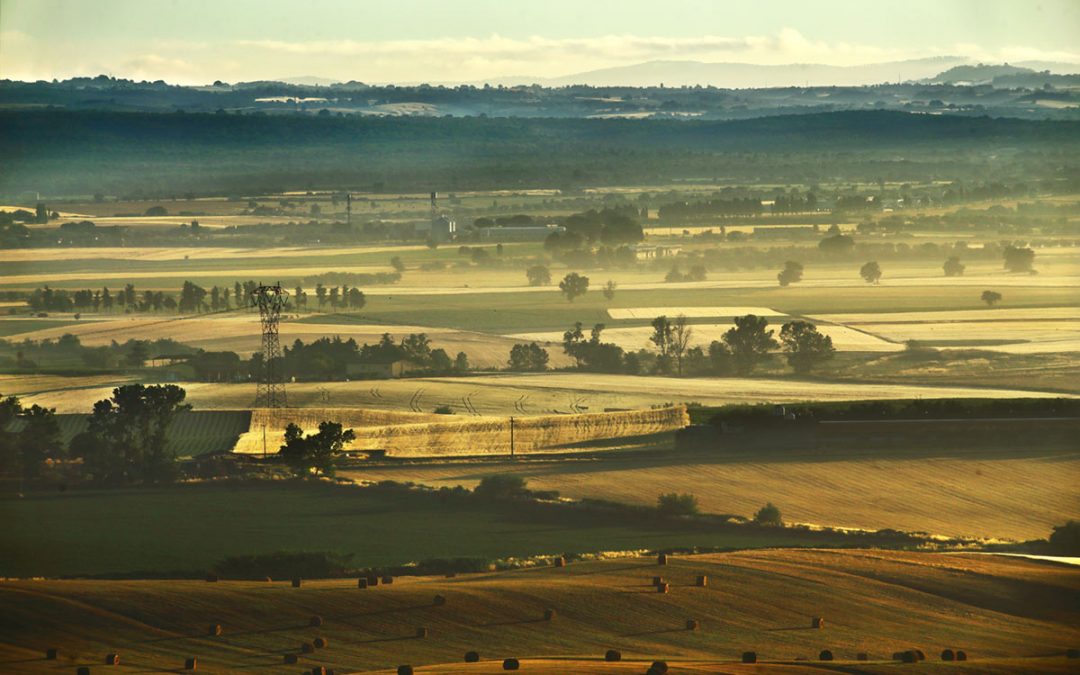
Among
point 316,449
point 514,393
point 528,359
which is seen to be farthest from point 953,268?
point 316,449

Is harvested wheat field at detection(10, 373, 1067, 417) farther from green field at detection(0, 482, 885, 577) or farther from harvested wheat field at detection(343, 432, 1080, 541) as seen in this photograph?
green field at detection(0, 482, 885, 577)

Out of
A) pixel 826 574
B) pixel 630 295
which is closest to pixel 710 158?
pixel 630 295

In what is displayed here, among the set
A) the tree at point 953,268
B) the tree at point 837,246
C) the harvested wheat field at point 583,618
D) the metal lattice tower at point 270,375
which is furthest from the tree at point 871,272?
the harvested wheat field at point 583,618

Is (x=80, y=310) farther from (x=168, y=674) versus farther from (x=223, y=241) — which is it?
(x=168, y=674)

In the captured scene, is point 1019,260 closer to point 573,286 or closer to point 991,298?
point 991,298

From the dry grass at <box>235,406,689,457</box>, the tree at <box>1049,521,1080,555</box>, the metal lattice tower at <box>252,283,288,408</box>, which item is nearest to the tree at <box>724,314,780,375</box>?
the dry grass at <box>235,406,689,457</box>

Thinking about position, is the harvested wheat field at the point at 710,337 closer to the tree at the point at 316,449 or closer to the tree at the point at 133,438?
the tree at the point at 316,449
